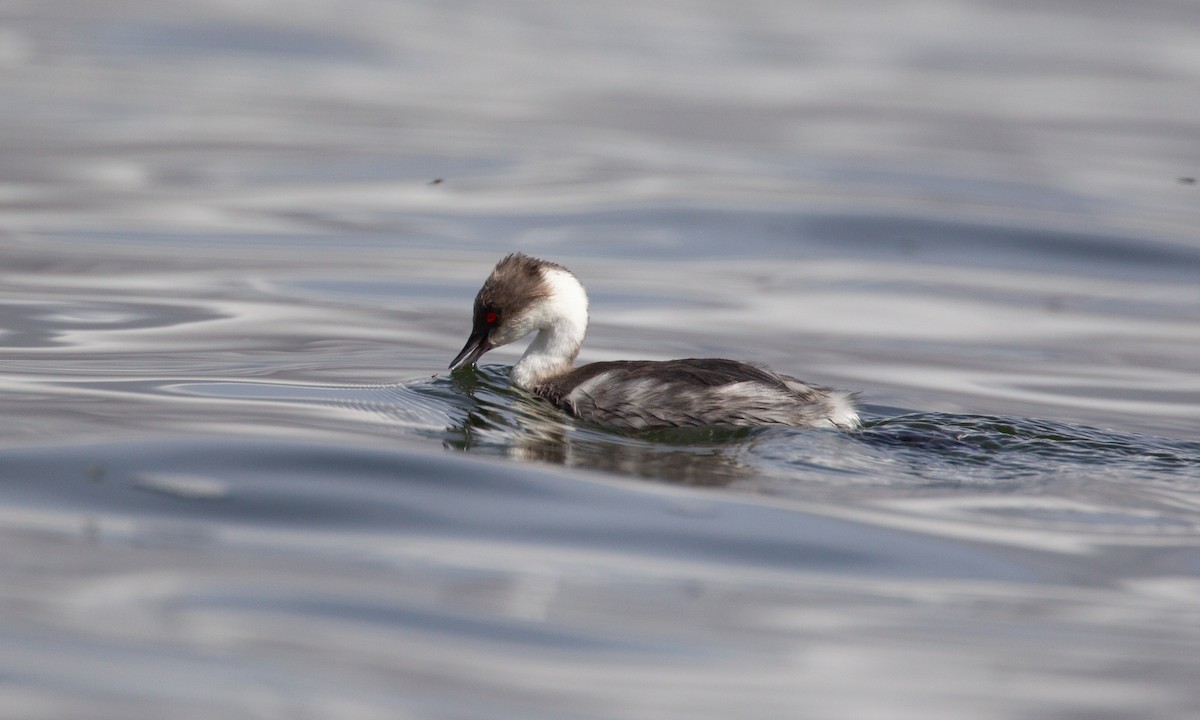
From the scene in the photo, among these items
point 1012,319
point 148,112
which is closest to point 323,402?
point 1012,319

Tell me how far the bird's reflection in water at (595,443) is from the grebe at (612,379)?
0.10m

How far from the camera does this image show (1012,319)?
41.7 feet

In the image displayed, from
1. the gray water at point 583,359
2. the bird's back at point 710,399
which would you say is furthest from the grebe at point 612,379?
the gray water at point 583,359

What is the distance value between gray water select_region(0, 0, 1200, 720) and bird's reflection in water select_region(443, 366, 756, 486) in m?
0.04

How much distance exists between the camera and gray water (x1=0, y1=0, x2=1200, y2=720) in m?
5.41

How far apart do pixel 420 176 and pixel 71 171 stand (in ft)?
12.4

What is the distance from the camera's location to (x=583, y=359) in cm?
1079

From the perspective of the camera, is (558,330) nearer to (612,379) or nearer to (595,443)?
(612,379)

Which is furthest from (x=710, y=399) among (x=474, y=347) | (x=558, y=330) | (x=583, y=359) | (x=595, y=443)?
(x=583, y=359)

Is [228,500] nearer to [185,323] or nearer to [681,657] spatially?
[681,657]

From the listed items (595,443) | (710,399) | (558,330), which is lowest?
(595,443)

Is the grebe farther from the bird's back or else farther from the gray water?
the gray water

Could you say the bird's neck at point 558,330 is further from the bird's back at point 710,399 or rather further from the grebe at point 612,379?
the bird's back at point 710,399

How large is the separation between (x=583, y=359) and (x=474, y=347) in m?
1.36
